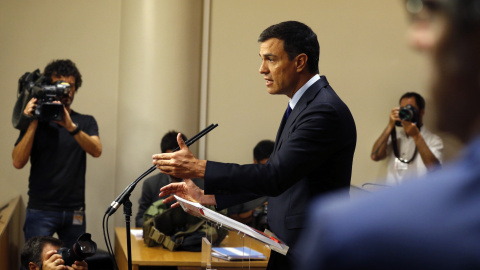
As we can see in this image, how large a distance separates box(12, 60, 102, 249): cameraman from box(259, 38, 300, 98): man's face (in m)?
1.77

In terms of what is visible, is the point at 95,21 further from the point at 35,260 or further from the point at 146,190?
the point at 35,260

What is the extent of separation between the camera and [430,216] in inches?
21.9

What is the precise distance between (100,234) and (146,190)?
1012mm

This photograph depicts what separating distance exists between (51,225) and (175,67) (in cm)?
191

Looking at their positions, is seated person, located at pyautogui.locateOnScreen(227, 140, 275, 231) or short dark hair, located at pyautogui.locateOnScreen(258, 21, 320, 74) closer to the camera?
short dark hair, located at pyautogui.locateOnScreen(258, 21, 320, 74)

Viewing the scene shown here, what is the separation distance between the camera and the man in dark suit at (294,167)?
213 cm

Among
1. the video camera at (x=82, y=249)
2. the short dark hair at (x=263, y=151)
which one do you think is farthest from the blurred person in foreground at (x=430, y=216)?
the short dark hair at (x=263, y=151)

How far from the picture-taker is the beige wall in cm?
538

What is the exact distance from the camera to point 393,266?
550 millimetres

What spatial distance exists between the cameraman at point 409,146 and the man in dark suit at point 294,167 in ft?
9.57

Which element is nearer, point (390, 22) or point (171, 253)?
point (171, 253)

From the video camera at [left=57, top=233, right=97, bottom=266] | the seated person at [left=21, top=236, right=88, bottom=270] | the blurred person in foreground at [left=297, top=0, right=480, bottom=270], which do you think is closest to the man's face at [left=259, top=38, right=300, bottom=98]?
the video camera at [left=57, top=233, right=97, bottom=266]

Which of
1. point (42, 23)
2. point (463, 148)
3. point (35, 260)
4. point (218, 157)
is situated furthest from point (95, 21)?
point (463, 148)

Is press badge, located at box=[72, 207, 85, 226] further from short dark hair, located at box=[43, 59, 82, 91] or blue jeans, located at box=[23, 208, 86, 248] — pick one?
short dark hair, located at box=[43, 59, 82, 91]
